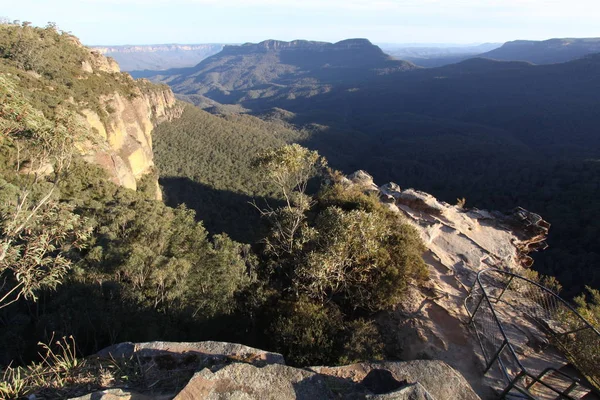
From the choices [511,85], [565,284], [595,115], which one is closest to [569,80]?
[511,85]

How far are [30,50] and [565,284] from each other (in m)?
59.4

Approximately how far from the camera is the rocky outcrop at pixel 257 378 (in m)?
5.59

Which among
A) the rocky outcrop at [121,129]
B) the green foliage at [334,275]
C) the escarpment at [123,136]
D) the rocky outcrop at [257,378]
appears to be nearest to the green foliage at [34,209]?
the rocky outcrop at [257,378]

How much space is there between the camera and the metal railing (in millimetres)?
7656

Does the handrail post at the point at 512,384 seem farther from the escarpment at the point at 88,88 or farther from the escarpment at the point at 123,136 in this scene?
the escarpment at the point at 88,88

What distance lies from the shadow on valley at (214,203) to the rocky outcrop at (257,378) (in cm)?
3171

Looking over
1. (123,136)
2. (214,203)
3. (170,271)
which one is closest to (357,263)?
(170,271)

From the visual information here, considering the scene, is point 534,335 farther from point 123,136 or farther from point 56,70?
point 56,70

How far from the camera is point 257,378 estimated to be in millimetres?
5953

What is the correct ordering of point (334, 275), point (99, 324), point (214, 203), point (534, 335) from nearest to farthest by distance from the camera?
point (534, 335), point (99, 324), point (334, 275), point (214, 203)

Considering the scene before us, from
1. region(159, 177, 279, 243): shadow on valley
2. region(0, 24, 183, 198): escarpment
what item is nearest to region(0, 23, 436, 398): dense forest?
region(0, 24, 183, 198): escarpment

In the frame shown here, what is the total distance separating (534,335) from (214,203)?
44.3 metres

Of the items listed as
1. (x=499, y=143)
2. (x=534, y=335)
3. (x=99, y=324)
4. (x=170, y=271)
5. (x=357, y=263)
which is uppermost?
(x=357, y=263)

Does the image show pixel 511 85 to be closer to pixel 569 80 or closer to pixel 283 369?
pixel 569 80
